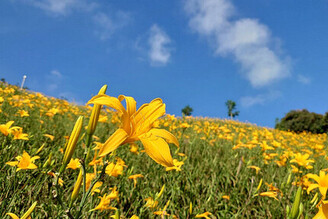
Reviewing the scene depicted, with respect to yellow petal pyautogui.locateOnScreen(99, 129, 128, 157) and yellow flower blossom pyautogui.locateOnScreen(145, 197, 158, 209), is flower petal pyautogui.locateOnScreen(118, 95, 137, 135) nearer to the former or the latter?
yellow petal pyautogui.locateOnScreen(99, 129, 128, 157)

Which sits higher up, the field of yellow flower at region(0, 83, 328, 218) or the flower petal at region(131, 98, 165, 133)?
the flower petal at region(131, 98, 165, 133)

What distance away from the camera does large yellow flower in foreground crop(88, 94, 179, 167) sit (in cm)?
65

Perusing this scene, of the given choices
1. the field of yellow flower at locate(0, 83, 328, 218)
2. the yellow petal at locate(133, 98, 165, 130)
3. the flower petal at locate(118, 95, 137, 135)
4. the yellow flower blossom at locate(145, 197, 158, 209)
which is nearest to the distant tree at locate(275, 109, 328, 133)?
the field of yellow flower at locate(0, 83, 328, 218)

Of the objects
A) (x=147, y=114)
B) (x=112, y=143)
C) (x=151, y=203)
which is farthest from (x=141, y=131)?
(x=151, y=203)

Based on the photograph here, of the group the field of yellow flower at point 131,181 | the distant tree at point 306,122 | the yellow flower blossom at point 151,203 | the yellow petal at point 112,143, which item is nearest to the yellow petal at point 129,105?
the field of yellow flower at point 131,181

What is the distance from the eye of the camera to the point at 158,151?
0.68 m

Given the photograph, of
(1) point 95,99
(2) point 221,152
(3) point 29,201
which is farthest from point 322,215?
(2) point 221,152

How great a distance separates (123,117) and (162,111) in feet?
0.59

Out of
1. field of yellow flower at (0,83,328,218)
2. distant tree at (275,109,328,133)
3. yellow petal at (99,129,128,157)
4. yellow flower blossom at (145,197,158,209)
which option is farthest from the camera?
distant tree at (275,109,328,133)

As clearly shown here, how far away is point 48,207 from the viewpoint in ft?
4.52

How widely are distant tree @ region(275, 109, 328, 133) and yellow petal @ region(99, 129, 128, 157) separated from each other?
2054cm

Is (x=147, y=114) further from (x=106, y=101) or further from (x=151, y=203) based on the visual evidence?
(x=151, y=203)

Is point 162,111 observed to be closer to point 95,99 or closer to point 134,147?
point 95,99

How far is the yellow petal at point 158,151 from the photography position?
673mm
